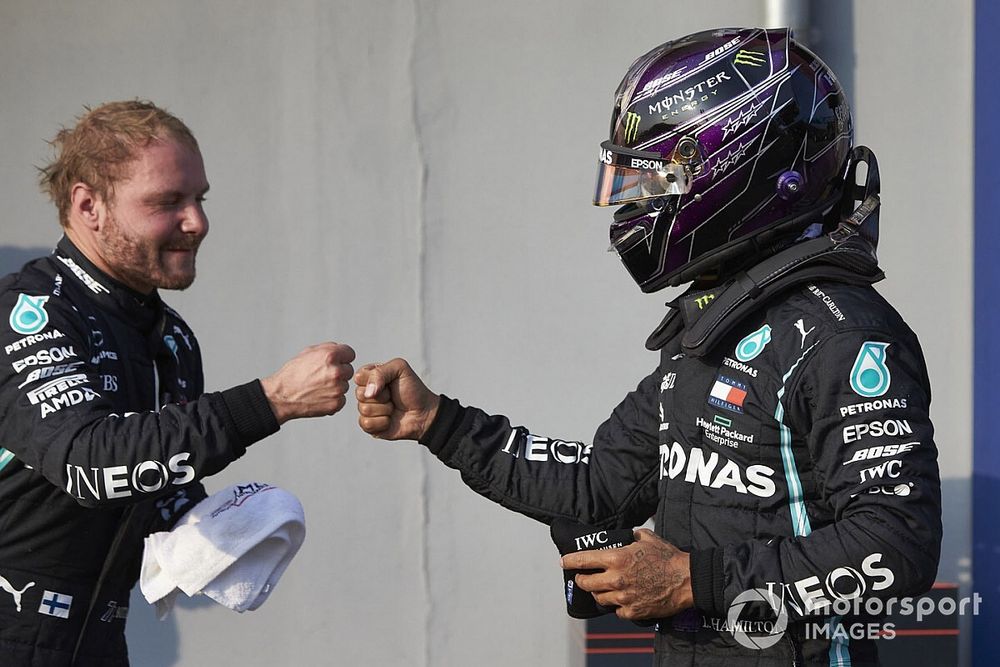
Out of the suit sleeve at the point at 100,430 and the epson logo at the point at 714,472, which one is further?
the suit sleeve at the point at 100,430

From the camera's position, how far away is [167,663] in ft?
15.2

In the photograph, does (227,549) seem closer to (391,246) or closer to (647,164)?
(647,164)

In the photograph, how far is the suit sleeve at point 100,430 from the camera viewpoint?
8.04 ft

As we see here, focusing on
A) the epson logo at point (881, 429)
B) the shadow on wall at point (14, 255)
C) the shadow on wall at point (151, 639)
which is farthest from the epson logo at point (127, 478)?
the shadow on wall at point (14, 255)

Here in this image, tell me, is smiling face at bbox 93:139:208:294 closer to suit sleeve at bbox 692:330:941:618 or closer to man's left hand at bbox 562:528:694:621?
man's left hand at bbox 562:528:694:621

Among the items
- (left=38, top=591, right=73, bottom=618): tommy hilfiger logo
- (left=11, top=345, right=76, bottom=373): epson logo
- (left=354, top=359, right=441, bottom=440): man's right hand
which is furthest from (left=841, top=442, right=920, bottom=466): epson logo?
(left=38, top=591, right=73, bottom=618): tommy hilfiger logo

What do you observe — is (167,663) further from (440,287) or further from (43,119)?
(43,119)

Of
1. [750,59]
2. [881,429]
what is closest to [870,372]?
[881,429]

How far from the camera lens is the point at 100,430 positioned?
2.47m

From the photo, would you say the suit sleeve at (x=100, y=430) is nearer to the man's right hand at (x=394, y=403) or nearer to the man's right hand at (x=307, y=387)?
the man's right hand at (x=307, y=387)

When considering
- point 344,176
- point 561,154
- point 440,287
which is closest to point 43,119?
point 344,176

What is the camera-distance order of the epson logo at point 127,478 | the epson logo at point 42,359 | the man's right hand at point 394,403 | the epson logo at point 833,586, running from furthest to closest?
the man's right hand at point 394,403 < the epson logo at point 42,359 < the epson logo at point 127,478 < the epson logo at point 833,586

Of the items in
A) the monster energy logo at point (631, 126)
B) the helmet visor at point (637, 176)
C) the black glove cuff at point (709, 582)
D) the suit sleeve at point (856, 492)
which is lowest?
the black glove cuff at point (709, 582)

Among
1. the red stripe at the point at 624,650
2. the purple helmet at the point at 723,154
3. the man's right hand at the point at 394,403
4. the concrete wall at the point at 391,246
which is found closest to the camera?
the purple helmet at the point at 723,154
